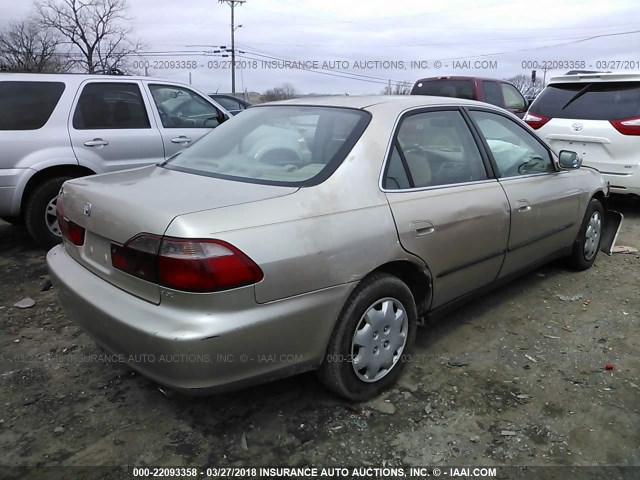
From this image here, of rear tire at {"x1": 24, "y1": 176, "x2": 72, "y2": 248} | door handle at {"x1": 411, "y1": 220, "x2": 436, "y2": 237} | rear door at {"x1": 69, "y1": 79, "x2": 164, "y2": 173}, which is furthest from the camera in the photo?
rear door at {"x1": 69, "y1": 79, "x2": 164, "y2": 173}

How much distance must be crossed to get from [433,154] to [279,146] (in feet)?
3.00

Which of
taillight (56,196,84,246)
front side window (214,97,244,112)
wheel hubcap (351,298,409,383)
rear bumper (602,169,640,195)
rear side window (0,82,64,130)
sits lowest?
wheel hubcap (351,298,409,383)

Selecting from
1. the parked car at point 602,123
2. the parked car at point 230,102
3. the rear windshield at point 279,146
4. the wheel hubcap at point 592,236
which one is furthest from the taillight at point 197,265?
the parked car at point 230,102

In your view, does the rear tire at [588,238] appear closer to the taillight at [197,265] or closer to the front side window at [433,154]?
the front side window at [433,154]

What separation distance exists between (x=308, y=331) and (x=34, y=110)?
4.15 m

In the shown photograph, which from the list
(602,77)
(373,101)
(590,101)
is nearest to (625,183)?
(590,101)

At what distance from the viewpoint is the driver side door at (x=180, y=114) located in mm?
5801

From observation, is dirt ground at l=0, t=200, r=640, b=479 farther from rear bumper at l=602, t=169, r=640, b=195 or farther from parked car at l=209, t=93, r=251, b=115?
parked car at l=209, t=93, r=251, b=115

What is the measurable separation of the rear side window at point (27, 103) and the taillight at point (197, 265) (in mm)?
3666

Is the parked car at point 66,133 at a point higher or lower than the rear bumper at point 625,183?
higher

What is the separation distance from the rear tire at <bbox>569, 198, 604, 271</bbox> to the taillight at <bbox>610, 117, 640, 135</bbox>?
1.89 metres

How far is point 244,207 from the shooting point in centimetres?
219

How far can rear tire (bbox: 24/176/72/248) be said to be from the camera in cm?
495

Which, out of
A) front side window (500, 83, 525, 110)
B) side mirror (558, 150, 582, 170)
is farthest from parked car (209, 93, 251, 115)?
side mirror (558, 150, 582, 170)
